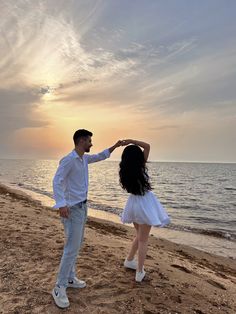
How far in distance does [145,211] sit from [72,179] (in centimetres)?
129

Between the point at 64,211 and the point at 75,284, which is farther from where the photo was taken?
the point at 75,284

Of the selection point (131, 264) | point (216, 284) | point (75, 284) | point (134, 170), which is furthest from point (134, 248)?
point (216, 284)

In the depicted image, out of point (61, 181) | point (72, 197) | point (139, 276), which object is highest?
point (61, 181)

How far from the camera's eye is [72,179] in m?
4.44

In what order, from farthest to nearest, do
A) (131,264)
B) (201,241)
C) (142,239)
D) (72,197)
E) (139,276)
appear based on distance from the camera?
(201,241)
(131,264)
(139,276)
(142,239)
(72,197)

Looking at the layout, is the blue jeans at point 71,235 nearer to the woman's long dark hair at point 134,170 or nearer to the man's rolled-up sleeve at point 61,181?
the man's rolled-up sleeve at point 61,181

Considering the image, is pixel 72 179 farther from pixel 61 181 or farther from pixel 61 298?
pixel 61 298

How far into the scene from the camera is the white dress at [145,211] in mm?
4824

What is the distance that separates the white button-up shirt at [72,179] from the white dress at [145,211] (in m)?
0.89

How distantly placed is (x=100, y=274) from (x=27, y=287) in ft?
4.27

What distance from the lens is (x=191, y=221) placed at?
57.8 ft

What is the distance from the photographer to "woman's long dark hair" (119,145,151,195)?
→ 4859 mm

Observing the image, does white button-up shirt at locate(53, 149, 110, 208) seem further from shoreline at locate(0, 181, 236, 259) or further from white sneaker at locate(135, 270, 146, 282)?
shoreline at locate(0, 181, 236, 259)

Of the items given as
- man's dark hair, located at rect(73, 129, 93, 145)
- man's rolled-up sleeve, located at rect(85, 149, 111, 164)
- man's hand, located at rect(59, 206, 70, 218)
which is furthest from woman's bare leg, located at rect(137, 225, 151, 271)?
man's dark hair, located at rect(73, 129, 93, 145)
